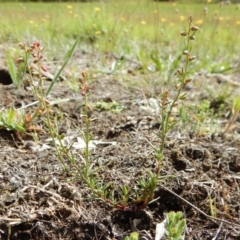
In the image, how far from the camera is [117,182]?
1514 mm

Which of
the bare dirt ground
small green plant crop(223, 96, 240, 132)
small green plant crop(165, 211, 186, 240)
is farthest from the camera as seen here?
small green plant crop(223, 96, 240, 132)

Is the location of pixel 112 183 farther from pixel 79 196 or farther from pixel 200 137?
pixel 200 137

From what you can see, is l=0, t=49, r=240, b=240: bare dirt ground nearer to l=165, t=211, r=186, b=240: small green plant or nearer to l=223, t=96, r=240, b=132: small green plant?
l=223, t=96, r=240, b=132: small green plant

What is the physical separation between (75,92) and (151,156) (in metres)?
0.85

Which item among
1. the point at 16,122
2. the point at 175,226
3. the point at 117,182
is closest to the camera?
the point at 175,226

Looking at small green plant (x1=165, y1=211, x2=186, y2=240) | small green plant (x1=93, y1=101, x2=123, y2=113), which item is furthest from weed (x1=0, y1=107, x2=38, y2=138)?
small green plant (x1=165, y1=211, x2=186, y2=240)

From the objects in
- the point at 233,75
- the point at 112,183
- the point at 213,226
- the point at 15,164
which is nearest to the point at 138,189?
the point at 112,183

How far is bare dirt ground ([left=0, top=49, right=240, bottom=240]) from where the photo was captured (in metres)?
1.37

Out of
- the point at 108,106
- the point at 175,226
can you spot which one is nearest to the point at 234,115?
the point at 108,106

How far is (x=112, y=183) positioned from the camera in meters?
1.51

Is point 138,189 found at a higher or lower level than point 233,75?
higher

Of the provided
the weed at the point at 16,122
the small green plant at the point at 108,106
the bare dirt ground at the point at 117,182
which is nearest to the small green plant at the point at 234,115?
the bare dirt ground at the point at 117,182

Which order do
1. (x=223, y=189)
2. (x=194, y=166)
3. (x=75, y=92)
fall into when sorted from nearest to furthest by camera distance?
(x=223, y=189) < (x=194, y=166) < (x=75, y=92)

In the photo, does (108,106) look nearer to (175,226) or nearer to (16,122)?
(16,122)
